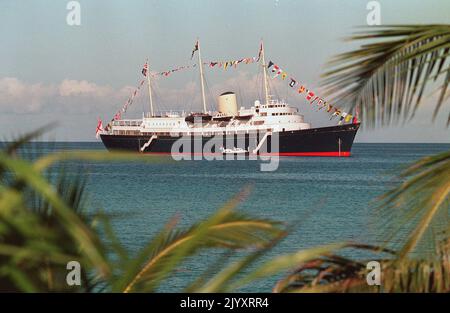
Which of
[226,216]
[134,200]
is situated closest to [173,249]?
[226,216]

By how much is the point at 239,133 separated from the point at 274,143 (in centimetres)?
383

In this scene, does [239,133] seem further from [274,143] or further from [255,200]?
[255,200]

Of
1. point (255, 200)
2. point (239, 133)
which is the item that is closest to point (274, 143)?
point (239, 133)

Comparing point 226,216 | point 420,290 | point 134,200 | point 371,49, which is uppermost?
point 371,49

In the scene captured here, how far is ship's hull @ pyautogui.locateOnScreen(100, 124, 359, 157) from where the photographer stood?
66.1 meters

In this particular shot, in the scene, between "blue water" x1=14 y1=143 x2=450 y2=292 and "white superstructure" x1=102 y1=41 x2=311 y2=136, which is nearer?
"blue water" x1=14 y1=143 x2=450 y2=292

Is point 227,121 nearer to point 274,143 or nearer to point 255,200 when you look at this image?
point 274,143

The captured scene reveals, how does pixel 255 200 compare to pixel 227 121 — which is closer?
pixel 255 200

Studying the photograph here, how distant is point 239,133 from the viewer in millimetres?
69938

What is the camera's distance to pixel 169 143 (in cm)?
7231

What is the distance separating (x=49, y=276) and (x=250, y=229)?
61cm

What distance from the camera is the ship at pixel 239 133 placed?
67312 millimetres

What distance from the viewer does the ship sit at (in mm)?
67312
